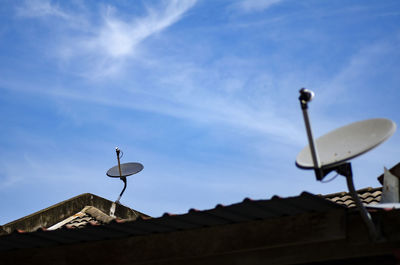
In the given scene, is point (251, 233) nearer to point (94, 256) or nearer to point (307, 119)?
point (307, 119)

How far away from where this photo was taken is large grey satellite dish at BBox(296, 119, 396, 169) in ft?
15.9

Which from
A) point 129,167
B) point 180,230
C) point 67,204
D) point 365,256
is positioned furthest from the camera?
point 129,167

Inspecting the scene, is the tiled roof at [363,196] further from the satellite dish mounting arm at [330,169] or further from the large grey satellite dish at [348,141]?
the satellite dish mounting arm at [330,169]

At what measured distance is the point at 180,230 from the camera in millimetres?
6035

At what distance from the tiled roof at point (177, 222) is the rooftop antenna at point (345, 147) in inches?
10.9

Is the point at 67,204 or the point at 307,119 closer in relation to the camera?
the point at 307,119

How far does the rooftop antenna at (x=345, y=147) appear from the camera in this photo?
15.7ft

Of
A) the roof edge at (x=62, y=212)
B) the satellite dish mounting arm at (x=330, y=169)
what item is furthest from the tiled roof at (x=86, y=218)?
the satellite dish mounting arm at (x=330, y=169)

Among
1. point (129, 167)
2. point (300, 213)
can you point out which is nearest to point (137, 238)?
point (300, 213)

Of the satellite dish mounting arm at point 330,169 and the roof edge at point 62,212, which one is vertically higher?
the roof edge at point 62,212

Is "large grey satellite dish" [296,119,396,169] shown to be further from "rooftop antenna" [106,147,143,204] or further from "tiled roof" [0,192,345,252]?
"rooftop antenna" [106,147,143,204]

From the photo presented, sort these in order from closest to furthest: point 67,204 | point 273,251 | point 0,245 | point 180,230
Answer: point 273,251
point 180,230
point 0,245
point 67,204

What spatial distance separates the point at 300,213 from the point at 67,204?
605cm

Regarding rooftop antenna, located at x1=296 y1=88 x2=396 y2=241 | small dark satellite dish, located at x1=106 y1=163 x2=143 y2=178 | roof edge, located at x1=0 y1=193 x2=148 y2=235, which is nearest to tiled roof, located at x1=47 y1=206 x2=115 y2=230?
roof edge, located at x1=0 y1=193 x2=148 y2=235
